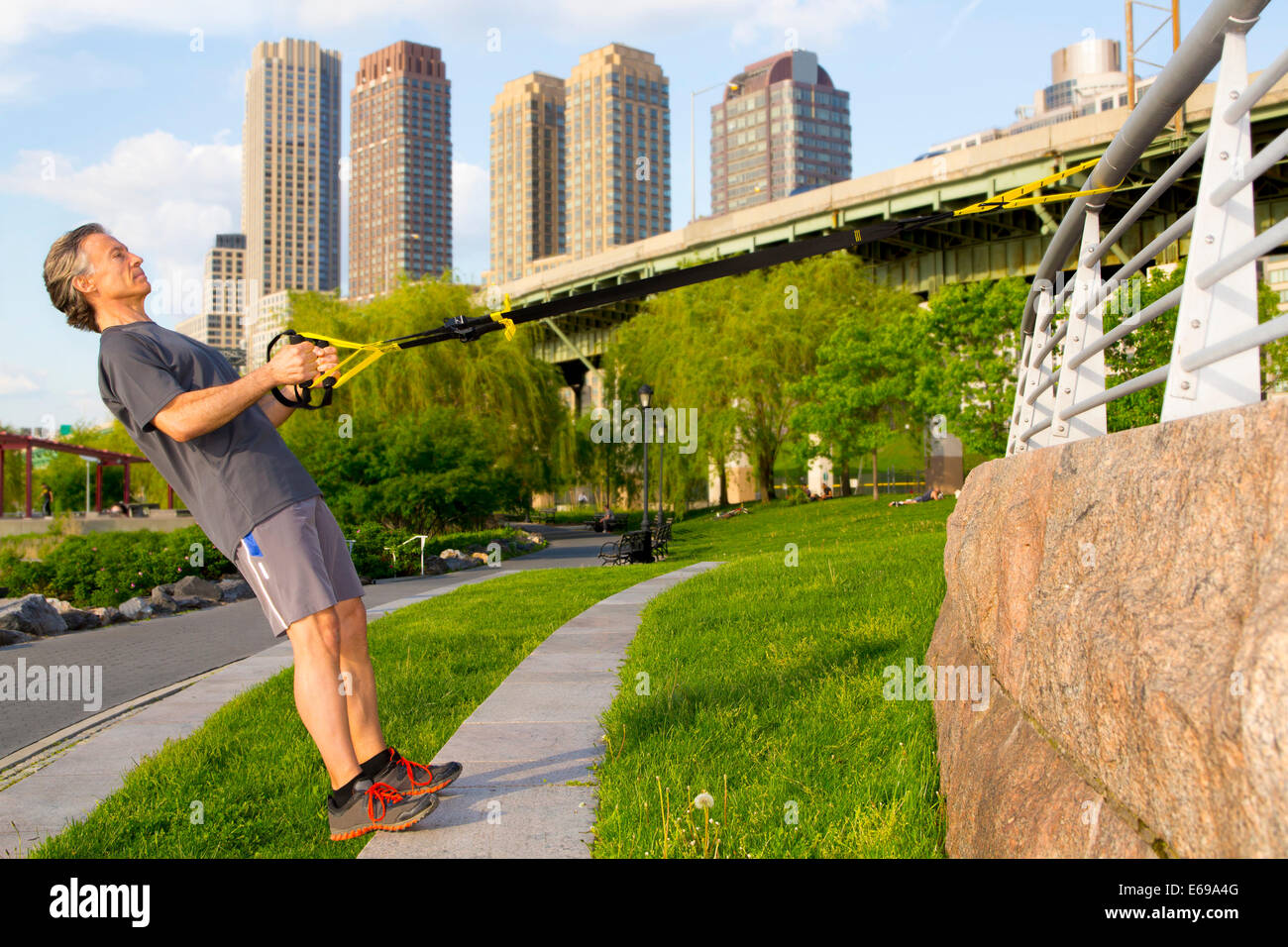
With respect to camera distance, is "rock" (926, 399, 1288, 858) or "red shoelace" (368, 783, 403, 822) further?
"red shoelace" (368, 783, 403, 822)

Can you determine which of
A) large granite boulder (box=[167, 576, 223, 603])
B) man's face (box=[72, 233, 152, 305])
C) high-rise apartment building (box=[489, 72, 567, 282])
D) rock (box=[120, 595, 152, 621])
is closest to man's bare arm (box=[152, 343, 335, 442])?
man's face (box=[72, 233, 152, 305])

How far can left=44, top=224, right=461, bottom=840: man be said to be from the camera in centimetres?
332

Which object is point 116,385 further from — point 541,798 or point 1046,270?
point 1046,270

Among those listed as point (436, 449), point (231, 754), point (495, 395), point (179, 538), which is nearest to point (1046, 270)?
point (231, 754)

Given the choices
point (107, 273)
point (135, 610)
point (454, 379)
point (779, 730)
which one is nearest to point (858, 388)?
point (454, 379)

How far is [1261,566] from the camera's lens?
5.61 ft

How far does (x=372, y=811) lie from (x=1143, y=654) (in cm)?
259

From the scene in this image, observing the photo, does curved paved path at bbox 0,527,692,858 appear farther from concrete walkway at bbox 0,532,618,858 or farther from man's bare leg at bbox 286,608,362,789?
man's bare leg at bbox 286,608,362,789

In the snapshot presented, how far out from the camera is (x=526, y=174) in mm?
168250

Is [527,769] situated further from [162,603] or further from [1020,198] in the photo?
[162,603]

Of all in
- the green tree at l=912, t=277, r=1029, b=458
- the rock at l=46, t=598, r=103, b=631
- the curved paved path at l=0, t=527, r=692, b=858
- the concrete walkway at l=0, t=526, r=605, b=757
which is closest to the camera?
the curved paved path at l=0, t=527, r=692, b=858

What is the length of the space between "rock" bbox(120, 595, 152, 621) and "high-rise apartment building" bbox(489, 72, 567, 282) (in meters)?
152

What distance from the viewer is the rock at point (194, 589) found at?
15086 millimetres
